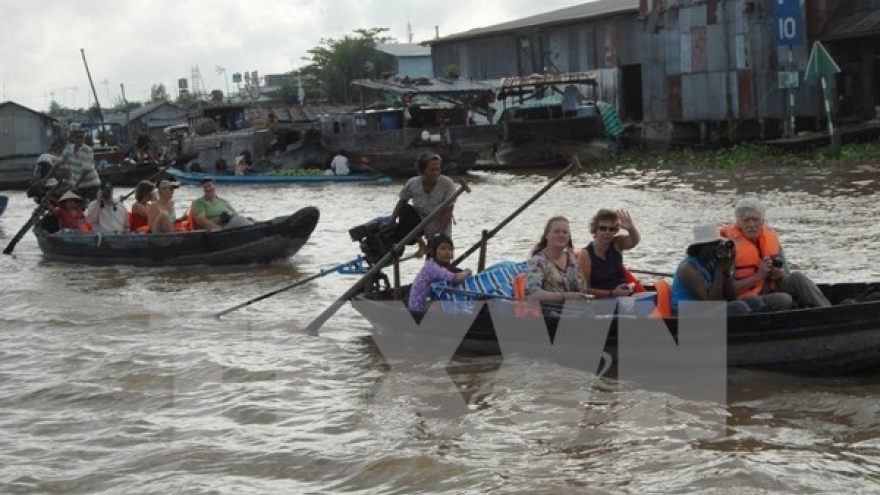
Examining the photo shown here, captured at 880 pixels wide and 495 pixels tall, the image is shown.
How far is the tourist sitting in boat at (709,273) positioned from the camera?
7.45 metres

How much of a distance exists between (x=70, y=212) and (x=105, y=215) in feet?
2.90

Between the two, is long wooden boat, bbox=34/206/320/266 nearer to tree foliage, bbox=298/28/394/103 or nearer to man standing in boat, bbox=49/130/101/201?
man standing in boat, bbox=49/130/101/201

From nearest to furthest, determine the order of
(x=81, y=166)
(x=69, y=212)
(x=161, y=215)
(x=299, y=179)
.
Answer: (x=161, y=215), (x=69, y=212), (x=81, y=166), (x=299, y=179)

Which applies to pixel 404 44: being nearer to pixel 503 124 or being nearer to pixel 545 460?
pixel 503 124

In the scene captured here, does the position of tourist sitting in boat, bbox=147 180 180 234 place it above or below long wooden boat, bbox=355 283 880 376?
above

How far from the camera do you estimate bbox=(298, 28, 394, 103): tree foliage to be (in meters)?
51.0

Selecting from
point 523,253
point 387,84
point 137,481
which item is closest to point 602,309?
point 137,481

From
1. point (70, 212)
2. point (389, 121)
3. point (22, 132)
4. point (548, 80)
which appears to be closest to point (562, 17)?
point (548, 80)

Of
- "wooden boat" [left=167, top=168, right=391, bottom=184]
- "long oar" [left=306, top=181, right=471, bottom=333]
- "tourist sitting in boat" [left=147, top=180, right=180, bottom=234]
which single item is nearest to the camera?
"long oar" [left=306, top=181, right=471, bottom=333]

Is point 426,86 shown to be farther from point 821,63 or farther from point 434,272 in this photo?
point 434,272

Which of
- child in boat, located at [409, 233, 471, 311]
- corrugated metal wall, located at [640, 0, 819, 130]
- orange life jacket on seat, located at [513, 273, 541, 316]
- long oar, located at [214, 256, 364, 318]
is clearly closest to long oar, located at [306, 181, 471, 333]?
child in boat, located at [409, 233, 471, 311]

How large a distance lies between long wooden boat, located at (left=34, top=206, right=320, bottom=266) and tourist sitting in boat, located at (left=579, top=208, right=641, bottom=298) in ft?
21.1

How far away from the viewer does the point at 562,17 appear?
118 ft

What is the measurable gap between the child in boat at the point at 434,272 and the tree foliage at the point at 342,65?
41.1 metres
